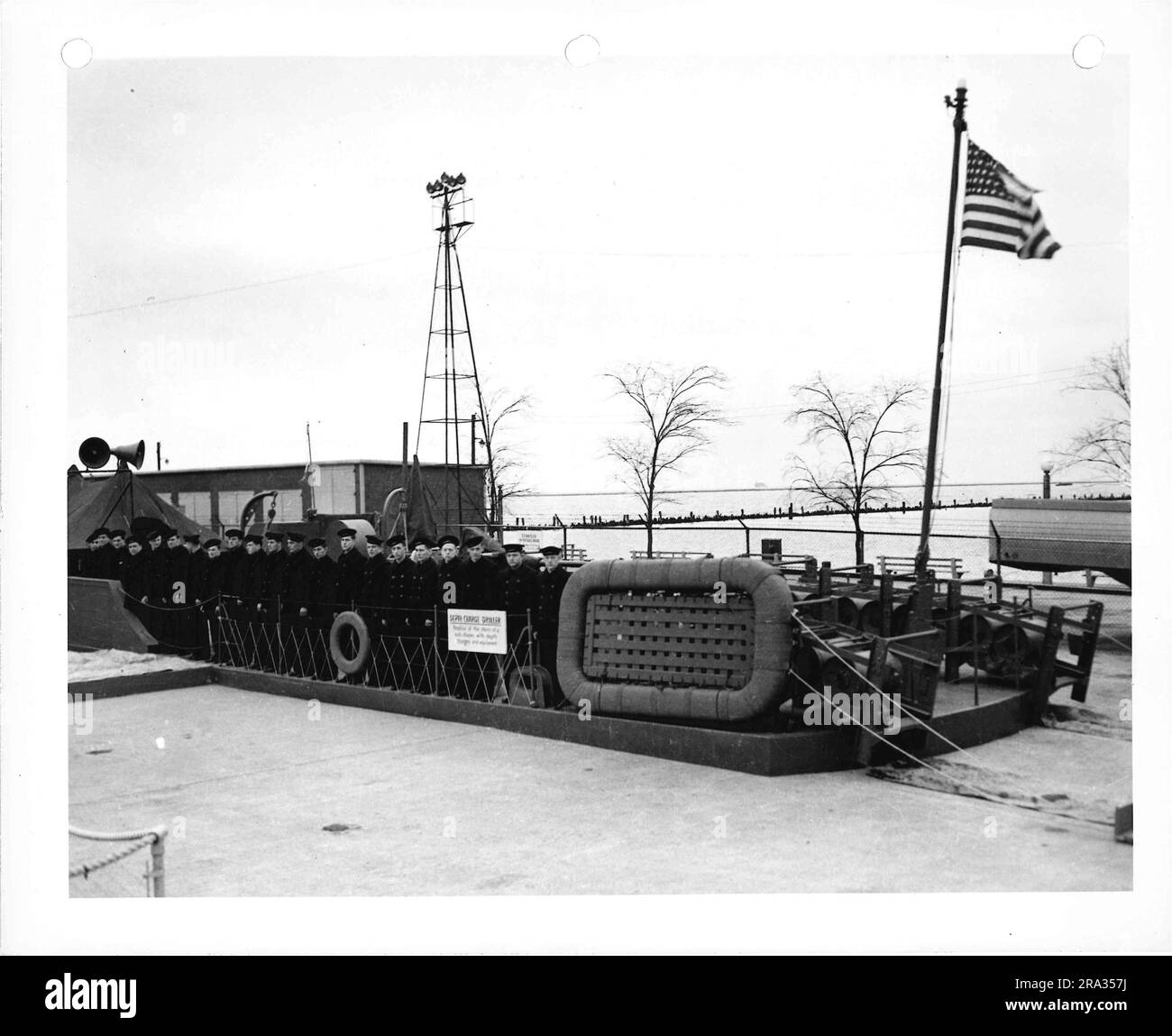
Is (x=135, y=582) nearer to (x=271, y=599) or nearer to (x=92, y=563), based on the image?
(x=92, y=563)

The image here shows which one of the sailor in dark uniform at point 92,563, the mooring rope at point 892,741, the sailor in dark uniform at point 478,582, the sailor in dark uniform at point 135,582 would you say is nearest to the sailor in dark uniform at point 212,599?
the sailor in dark uniform at point 135,582

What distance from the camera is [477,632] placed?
11.5 metres

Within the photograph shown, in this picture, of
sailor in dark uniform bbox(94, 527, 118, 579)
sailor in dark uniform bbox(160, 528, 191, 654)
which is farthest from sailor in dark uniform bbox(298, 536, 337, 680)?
sailor in dark uniform bbox(94, 527, 118, 579)

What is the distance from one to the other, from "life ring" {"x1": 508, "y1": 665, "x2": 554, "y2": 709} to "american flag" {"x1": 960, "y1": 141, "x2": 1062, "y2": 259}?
5.59 meters

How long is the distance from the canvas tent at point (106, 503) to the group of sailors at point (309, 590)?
309 cm

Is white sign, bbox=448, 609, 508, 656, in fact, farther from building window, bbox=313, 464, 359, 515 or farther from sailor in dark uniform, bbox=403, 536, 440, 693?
A: building window, bbox=313, 464, 359, 515

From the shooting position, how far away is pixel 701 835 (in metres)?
7.56

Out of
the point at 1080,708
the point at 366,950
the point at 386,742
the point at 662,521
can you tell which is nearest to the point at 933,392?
the point at 1080,708

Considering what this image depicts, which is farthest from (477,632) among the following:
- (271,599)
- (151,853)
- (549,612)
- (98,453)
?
(98,453)

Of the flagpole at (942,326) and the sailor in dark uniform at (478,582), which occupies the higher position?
the flagpole at (942,326)

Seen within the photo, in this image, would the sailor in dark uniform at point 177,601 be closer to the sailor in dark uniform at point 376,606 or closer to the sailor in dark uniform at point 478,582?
the sailor in dark uniform at point 376,606

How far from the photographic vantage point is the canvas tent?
20.7 meters

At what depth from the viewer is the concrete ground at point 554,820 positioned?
22.6 ft

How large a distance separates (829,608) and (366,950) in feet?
23.0
